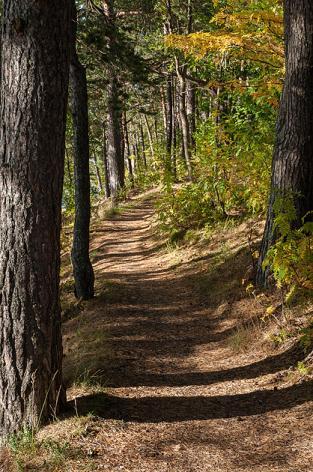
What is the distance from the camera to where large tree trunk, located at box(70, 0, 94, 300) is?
7.81 m

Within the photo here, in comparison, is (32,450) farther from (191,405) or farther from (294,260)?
(294,260)

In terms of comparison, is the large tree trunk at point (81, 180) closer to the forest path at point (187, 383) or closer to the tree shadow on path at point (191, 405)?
the forest path at point (187, 383)

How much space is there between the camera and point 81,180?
27.4 ft

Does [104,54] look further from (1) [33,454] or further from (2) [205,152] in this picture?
(1) [33,454]

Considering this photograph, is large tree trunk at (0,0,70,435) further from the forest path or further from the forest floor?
the forest path

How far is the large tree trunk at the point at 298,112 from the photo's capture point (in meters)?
6.66

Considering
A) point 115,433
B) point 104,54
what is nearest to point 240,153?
point 104,54

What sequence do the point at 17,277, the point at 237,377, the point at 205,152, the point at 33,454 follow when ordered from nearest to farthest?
1. the point at 33,454
2. the point at 17,277
3. the point at 237,377
4. the point at 205,152

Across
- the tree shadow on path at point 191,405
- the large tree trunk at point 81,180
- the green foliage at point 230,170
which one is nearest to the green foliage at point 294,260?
the tree shadow on path at point 191,405

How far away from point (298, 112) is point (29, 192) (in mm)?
4505

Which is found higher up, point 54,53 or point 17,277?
point 54,53

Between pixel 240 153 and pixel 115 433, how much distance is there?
7.04 meters

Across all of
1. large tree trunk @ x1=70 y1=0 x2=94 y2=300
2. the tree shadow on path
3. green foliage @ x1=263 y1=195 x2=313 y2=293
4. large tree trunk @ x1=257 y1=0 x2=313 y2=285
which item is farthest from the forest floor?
large tree trunk @ x1=257 y1=0 x2=313 y2=285

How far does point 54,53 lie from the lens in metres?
3.87
